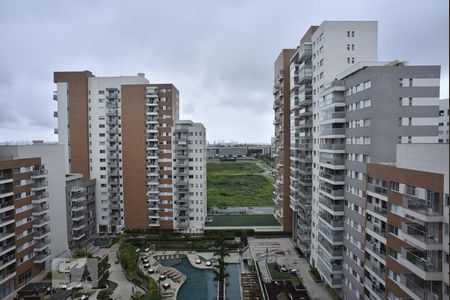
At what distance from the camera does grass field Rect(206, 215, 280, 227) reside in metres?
50.8

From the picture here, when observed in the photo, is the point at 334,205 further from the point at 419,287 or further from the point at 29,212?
the point at 29,212

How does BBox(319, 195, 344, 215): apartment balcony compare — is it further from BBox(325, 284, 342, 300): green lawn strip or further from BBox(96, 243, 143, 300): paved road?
BBox(96, 243, 143, 300): paved road

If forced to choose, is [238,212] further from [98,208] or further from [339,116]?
[339,116]

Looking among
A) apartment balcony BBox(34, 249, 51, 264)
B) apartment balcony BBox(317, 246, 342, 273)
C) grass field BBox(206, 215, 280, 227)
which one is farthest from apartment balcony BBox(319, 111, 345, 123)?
apartment balcony BBox(34, 249, 51, 264)

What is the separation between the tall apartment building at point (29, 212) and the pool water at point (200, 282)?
1495 centimetres

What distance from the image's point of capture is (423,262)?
1658 cm

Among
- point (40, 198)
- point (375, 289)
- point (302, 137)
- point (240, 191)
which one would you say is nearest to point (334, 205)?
point (375, 289)

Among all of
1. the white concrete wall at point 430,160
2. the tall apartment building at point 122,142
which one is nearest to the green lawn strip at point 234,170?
the tall apartment building at point 122,142

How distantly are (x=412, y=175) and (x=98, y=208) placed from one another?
157 ft

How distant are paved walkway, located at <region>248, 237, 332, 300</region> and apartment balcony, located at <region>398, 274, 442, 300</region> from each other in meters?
13.0

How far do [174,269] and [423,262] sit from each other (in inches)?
1146

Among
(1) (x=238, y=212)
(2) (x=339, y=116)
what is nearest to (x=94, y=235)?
(1) (x=238, y=212)

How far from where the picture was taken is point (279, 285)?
106ft

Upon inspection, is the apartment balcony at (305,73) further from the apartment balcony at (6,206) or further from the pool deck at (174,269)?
the apartment balcony at (6,206)
